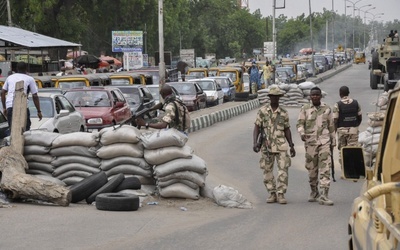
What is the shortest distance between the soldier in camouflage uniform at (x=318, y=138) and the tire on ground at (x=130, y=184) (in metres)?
2.44

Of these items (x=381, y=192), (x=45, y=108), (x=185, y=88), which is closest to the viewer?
(x=381, y=192)

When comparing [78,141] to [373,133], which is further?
[373,133]

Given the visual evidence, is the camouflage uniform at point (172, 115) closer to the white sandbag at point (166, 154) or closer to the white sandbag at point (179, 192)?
the white sandbag at point (166, 154)

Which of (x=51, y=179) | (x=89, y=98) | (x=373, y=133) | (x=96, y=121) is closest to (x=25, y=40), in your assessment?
(x=89, y=98)

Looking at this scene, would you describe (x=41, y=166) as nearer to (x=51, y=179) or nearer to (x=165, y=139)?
(x=51, y=179)

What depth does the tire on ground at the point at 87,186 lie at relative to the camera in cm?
1329

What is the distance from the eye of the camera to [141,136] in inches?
551

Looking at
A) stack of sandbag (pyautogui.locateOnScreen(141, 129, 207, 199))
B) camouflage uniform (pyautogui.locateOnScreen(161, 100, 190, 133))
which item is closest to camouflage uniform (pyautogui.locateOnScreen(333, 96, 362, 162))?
camouflage uniform (pyautogui.locateOnScreen(161, 100, 190, 133))

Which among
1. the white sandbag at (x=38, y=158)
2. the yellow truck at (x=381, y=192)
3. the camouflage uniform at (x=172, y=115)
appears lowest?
the white sandbag at (x=38, y=158)

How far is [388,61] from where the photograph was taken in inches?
1793

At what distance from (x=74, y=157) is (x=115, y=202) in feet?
5.75

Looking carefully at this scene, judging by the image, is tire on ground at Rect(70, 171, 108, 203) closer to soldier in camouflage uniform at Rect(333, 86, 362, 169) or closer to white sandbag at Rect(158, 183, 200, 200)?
white sandbag at Rect(158, 183, 200, 200)

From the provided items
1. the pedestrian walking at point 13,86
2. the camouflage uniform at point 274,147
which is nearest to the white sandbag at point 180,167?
the camouflage uniform at point 274,147

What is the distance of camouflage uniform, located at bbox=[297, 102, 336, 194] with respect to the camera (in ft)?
44.0
